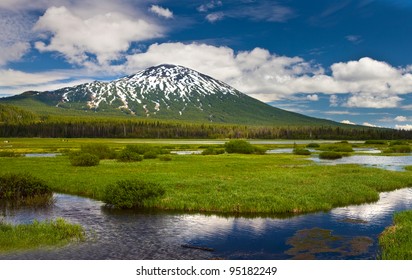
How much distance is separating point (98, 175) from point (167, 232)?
28.0 meters

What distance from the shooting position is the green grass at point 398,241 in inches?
829

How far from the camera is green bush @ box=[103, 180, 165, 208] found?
3384 cm

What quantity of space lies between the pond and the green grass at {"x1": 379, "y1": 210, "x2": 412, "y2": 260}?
0.65 meters

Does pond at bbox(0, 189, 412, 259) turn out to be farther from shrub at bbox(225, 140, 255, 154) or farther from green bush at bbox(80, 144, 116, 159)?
shrub at bbox(225, 140, 255, 154)

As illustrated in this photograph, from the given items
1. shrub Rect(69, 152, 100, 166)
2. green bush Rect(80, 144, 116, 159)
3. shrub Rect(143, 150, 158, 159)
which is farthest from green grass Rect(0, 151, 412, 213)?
shrub Rect(143, 150, 158, 159)

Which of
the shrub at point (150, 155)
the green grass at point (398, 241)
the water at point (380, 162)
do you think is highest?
the shrub at point (150, 155)

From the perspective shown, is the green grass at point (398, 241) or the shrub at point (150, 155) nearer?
the green grass at point (398, 241)

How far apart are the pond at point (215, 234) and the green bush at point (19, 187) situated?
3696 millimetres

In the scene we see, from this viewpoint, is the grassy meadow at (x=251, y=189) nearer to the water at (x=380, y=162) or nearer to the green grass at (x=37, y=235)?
the green grass at (x=37, y=235)

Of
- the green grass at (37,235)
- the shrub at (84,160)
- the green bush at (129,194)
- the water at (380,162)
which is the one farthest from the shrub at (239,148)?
the green grass at (37,235)

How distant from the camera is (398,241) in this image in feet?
76.6

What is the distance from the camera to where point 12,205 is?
1389 inches

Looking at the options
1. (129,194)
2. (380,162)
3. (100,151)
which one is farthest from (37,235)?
(380,162)
